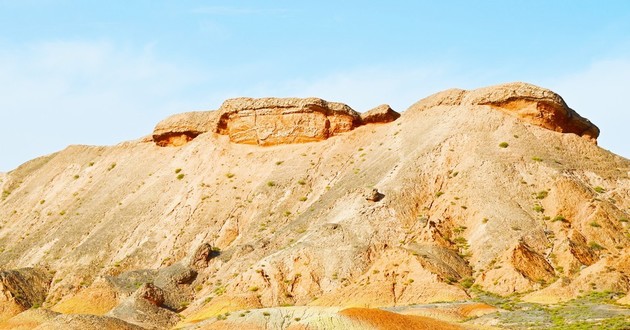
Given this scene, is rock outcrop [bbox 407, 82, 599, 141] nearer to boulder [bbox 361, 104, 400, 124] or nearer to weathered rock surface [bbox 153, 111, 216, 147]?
boulder [bbox 361, 104, 400, 124]

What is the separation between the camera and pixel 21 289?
61219 mm

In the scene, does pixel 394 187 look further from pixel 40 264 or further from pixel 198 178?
pixel 40 264

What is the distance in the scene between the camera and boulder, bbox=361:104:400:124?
7175cm

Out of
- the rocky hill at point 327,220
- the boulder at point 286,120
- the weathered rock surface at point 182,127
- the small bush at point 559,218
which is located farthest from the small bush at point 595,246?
the weathered rock surface at point 182,127

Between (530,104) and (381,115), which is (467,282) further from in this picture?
(381,115)

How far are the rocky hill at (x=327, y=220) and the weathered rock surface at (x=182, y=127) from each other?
0.57 feet

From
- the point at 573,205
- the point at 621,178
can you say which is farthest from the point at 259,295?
the point at 621,178

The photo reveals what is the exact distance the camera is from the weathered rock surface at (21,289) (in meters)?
59.3

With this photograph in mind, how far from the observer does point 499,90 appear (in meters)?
66.1

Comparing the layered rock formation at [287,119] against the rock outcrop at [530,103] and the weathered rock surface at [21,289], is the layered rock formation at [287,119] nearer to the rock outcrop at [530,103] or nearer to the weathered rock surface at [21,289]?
the rock outcrop at [530,103]

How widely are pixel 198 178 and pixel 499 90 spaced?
908 inches

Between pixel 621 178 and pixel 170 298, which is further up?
pixel 621 178

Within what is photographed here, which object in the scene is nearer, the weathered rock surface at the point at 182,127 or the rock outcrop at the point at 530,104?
the rock outcrop at the point at 530,104

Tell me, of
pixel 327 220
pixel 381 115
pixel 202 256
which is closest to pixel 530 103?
pixel 381 115
